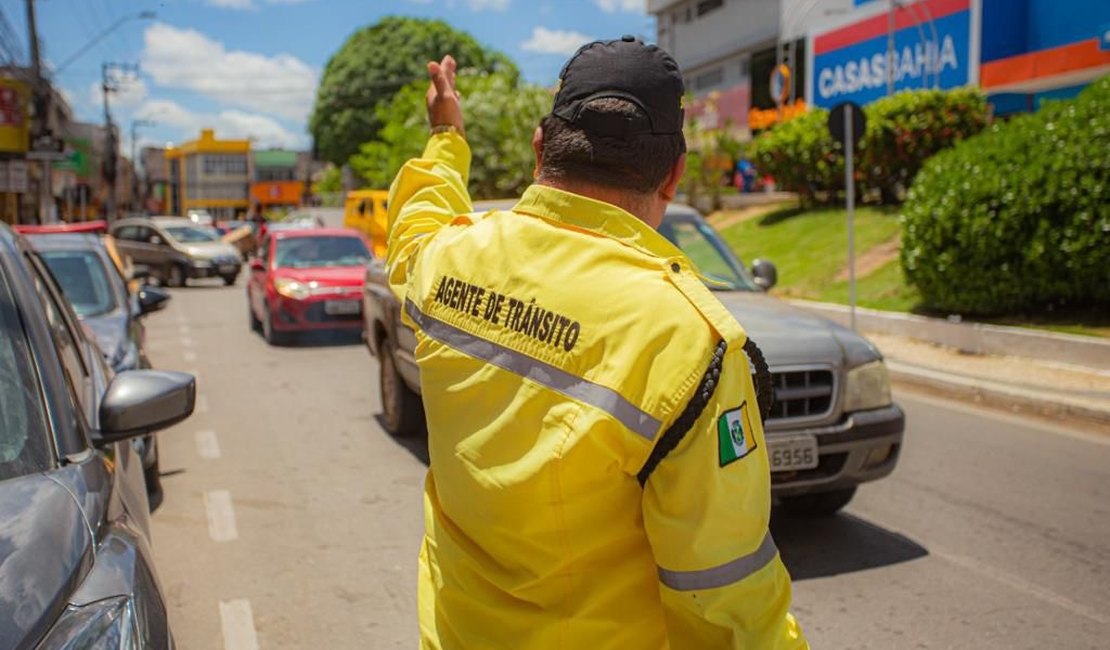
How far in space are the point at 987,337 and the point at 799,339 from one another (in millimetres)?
6878

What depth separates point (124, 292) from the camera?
8234 millimetres

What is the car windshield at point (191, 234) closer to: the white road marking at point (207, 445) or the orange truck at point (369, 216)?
the orange truck at point (369, 216)

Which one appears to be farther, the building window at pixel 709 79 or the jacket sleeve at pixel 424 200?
the building window at pixel 709 79

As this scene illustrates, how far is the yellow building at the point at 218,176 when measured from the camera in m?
103

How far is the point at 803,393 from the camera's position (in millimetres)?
5172

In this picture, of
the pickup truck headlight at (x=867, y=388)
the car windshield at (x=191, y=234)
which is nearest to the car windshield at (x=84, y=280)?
the pickup truck headlight at (x=867, y=388)

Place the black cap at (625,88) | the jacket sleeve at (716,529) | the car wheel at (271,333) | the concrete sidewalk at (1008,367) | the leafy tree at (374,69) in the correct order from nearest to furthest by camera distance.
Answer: the jacket sleeve at (716,529) < the black cap at (625,88) < the concrete sidewalk at (1008,367) < the car wheel at (271,333) < the leafy tree at (374,69)

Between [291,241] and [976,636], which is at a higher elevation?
[291,241]

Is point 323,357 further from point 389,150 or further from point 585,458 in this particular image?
point 389,150

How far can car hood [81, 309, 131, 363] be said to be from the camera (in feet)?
21.9

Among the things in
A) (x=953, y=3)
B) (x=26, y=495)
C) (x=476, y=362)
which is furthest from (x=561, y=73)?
(x=953, y=3)

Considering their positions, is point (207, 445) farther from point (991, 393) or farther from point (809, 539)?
point (991, 393)

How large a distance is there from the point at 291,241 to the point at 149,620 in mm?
13355

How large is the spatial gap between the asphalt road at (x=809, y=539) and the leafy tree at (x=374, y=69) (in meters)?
49.9
